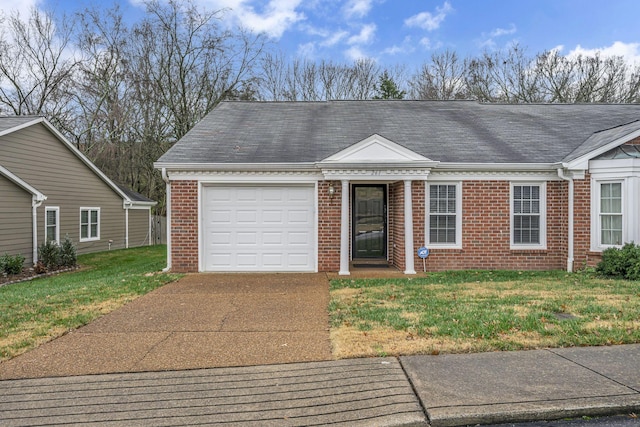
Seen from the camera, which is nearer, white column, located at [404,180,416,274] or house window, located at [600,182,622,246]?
house window, located at [600,182,622,246]

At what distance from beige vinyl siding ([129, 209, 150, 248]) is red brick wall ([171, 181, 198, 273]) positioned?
479 inches

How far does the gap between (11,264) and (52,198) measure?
459cm

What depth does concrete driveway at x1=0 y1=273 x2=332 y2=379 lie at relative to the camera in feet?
14.3

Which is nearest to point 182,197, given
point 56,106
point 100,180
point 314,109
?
point 314,109

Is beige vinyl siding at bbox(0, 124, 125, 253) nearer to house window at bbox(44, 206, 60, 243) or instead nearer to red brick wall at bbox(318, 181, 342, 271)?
house window at bbox(44, 206, 60, 243)

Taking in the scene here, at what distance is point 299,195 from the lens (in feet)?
35.0

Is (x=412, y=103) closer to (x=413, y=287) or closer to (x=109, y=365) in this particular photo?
(x=413, y=287)

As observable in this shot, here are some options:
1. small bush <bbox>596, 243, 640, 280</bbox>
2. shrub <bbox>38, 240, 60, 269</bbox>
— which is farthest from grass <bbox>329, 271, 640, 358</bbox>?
shrub <bbox>38, 240, 60, 269</bbox>

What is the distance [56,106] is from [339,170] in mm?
22575

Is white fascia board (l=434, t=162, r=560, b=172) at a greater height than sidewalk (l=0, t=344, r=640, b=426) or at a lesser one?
greater

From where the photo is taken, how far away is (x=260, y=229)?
35.0 ft

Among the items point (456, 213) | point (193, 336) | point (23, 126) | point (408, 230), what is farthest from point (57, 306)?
point (23, 126)

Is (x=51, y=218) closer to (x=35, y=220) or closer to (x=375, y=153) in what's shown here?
(x=35, y=220)

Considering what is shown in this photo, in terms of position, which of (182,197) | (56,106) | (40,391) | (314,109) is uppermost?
(56,106)
